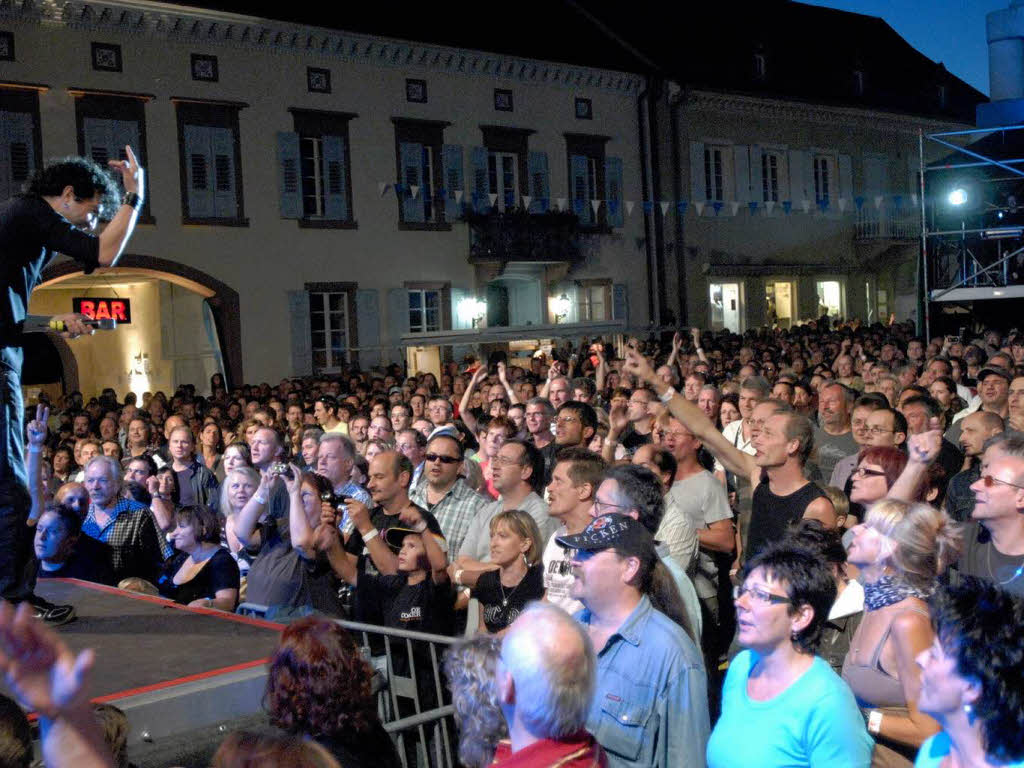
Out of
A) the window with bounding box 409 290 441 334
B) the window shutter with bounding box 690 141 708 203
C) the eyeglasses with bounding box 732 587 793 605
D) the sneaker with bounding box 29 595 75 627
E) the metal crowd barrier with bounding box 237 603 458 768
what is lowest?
the metal crowd barrier with bounding box 237 603 458 768

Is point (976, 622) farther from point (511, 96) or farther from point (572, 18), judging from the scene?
point (572, 18)

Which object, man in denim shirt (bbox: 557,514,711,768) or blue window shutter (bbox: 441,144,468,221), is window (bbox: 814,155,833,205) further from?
man in denim shirt (bbox: 557,514,711,768)

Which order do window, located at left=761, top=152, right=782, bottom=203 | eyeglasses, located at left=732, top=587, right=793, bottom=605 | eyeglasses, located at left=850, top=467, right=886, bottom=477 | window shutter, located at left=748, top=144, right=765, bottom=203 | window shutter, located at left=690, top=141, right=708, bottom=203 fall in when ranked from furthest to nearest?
window, located at left=761, top=152, right=782, bottom=203 → window shutter, located at left=748, top=144, right=765, bottom=203 → window shutter, located at left=690, top=141, right=708, bottom=203 → eyeglasses, located at left=850, top=467, right=886, bottom=477 → eyeglasses, located at left=732, top=587, right=793, bottom=605

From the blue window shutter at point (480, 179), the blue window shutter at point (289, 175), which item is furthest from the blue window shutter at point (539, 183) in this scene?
the blue window shutter at point (289, 175)

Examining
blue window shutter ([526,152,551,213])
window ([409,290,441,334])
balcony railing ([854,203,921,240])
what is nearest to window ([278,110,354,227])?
window ([409,290,441,334])

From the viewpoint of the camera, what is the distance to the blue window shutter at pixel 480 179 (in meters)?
26.7

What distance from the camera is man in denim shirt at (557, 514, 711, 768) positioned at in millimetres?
3965

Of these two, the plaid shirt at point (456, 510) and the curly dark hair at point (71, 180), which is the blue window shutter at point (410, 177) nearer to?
the plaid shirt at point (456, 510)

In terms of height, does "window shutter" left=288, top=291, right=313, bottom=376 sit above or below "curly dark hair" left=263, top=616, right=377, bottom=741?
above

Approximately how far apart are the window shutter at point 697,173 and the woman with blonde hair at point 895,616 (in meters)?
27.0

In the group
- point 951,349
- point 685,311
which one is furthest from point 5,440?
point 685,311

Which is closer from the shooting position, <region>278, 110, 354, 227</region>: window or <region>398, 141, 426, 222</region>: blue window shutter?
<region>278, 110, 354, 227</region>: window

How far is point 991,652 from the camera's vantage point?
9.50 ft

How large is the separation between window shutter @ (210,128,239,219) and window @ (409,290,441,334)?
455 cm
